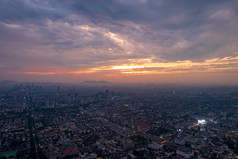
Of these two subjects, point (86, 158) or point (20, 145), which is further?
point (20, 145)

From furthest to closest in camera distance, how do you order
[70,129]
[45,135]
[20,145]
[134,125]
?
[134,125], [70,129], [45,135], [20,145]

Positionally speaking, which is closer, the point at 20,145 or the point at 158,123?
the point at 20,145

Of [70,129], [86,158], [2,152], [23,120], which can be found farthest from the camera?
[23,120]

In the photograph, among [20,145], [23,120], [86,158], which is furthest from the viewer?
[23,120]

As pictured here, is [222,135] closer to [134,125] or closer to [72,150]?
[134,125]

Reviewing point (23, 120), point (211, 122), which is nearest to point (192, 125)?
point (211, 122)

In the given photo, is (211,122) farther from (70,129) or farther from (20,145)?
(20,145)

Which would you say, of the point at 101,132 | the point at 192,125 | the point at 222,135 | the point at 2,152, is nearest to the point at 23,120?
the point at 2,152

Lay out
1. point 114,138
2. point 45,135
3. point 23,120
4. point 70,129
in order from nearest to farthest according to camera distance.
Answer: point 114,138 → point 45,135 → point 70,129 → point 23,120
